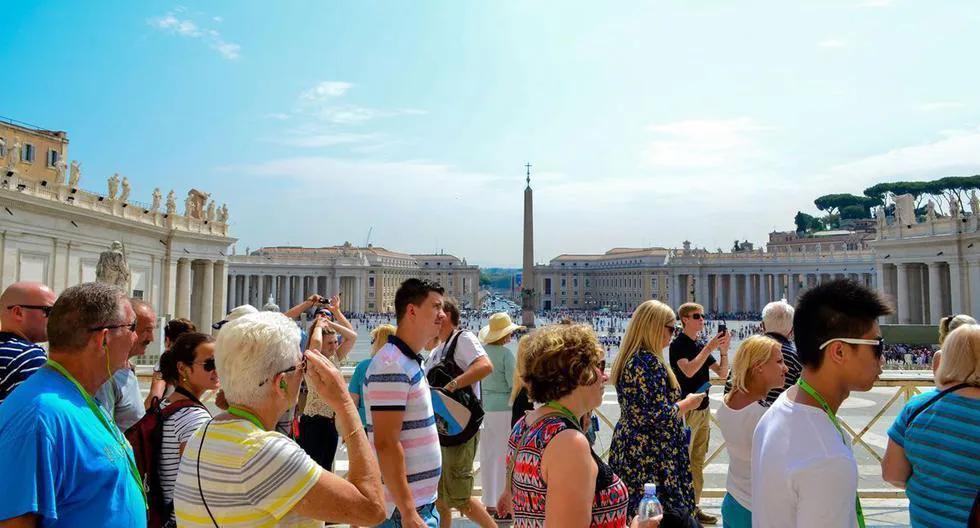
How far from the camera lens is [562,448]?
232cm

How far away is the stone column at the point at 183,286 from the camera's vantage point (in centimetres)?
3588

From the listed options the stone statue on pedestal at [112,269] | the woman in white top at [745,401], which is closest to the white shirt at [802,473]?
the woman in white top at [745,401]

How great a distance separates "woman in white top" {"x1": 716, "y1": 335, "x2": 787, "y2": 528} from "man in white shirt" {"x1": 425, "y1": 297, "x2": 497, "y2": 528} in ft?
5.22

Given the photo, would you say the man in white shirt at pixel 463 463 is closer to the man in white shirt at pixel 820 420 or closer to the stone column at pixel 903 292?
the man in white shirt at pixel 820 420

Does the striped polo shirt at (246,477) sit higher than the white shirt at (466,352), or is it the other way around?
the white shirt at (466,352)

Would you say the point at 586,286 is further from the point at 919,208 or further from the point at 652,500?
the point at 652,500

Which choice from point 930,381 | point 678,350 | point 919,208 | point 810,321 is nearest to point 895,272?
point 930,381

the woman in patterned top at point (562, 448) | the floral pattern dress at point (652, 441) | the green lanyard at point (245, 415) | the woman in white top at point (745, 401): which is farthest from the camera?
the floral pattern dress at point (652, 441)

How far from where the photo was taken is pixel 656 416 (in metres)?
4.03

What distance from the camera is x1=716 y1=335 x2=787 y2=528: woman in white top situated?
368cm

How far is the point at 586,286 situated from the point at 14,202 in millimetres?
117401

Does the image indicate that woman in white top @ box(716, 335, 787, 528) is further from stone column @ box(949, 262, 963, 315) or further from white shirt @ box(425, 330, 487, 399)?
stone column @ box(949, 262, 963, 315)

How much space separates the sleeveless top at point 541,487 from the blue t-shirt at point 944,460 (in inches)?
56.5

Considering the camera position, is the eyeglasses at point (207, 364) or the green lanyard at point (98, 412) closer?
the green lanyard at point (98, 412)
